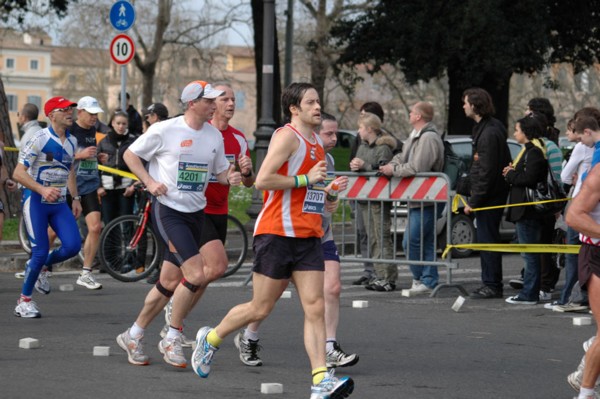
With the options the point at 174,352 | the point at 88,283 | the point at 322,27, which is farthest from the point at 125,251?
the point at 322,27

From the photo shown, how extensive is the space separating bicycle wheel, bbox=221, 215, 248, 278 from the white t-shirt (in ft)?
20.2

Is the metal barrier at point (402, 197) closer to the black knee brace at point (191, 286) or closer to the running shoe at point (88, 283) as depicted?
the running shoe at point (88, 283)

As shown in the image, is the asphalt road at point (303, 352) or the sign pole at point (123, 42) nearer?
the asphalt road at point (303, 352)

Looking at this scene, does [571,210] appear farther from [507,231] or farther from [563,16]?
[563,16]

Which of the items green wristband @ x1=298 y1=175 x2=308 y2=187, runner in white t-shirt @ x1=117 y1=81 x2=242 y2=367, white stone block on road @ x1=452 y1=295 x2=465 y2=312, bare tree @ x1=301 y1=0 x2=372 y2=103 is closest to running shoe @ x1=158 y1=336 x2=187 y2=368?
runner in white t-shirt @ x1=117 y1=81 x2=242 y2=367

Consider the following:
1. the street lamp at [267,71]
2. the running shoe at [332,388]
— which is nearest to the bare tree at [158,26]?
the street lamp at [267,71]

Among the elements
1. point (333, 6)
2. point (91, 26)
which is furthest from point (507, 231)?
point (91, 26)

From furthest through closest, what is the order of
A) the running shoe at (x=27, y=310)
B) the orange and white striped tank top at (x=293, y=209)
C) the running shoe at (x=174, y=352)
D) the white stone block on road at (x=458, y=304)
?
the white stone block on road at (x=458, y=304) → the running shoe at (x=27, y=310) → the running shoe at (x=174, y=352) → the orange and white striped tank top at (x=293, y=209)

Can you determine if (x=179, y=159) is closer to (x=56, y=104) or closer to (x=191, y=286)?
(x=191, y=286)

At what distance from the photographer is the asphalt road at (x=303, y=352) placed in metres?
7.79

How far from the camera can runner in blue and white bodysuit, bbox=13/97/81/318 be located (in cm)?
1120

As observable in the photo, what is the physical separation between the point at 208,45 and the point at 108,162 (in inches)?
1708

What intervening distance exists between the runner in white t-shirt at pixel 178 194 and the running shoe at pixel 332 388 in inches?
64.6

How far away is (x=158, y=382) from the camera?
789 cm
